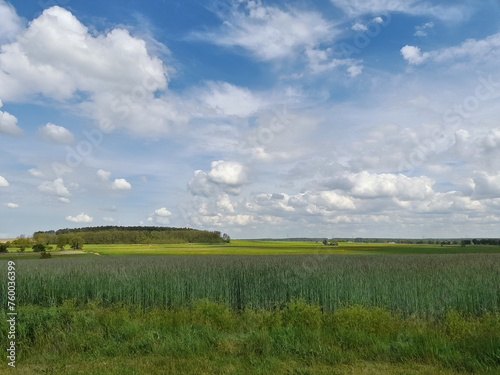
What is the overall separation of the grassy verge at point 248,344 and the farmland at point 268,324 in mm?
30

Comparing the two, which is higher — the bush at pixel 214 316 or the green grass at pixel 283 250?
the bush at pixel 214 316

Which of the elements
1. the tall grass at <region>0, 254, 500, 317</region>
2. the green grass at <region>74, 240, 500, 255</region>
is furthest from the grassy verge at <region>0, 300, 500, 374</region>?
the green grass at <region>74, 240, 500, 255</region>

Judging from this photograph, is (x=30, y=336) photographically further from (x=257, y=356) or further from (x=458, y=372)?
(x=458, y=372)

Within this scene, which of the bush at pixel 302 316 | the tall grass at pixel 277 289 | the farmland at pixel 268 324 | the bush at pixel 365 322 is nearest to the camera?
the farmland at pixel 268 324

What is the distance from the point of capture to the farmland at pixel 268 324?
7.07 meters

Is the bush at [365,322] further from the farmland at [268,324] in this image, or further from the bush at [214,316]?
the bush at [214,316]

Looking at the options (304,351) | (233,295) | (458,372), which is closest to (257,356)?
(304,351)

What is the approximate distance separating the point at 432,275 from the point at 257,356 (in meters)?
13.0

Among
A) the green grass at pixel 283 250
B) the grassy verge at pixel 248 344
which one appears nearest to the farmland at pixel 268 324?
the grassy verge at pixel 248 344

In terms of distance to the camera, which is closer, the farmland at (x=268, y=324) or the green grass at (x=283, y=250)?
the farmland at (x=268, y=324)

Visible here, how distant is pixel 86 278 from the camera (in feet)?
54.2

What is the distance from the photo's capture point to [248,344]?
8.00 metres

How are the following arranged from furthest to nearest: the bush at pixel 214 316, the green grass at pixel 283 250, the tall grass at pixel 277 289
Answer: the green grass at pixel 283 250 < the tall grass at pixel 277 289 < the bush at pixel 214 316

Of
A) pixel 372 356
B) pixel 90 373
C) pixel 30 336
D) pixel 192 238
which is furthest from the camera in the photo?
pixel 192 238
